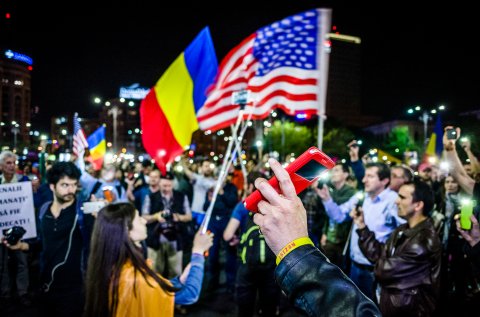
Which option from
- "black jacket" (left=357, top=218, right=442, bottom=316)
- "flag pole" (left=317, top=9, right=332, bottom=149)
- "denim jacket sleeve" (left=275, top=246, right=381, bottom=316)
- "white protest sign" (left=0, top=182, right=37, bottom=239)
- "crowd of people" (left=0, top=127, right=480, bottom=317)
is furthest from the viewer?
"flag pole" (left=317, top=9, right=332, bottom=149)

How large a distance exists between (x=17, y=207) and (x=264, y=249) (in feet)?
10.7

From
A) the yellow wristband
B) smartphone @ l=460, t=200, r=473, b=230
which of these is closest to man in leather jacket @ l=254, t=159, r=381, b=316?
the yellow wristband

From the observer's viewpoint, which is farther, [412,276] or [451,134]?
[451,134]

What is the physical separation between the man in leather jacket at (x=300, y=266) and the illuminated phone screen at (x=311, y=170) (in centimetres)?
12

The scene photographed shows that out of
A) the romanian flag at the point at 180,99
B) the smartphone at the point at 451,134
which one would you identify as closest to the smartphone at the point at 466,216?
the smartphone at the point at 451,134

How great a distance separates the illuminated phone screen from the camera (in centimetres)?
145

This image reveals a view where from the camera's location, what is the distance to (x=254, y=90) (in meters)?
7.18

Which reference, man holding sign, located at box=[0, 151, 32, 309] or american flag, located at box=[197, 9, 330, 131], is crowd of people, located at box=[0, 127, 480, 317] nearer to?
man holding sign, located at box=[0, 151, 32, 309]

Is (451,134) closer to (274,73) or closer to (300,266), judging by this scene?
(274,73)

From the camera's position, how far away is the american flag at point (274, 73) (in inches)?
265

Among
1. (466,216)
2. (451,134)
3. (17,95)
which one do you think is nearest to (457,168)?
(451,134)

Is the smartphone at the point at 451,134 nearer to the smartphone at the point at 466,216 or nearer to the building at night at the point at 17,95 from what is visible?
the smartphone at the point at 466,216

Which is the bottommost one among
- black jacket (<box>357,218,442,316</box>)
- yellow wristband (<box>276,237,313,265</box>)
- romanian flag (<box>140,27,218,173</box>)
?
black jacket (<box>357,218,442,316</box>)

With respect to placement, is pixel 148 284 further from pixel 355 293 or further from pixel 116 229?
pixel 355 293
